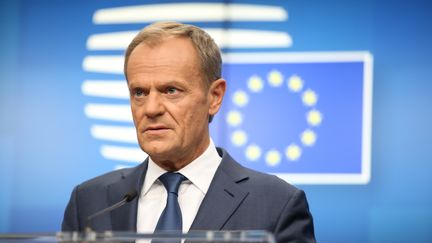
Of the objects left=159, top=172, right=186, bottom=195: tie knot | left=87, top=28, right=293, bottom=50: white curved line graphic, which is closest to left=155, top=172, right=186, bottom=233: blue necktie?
left=159, top=172, right=186, bottom=195: tie knot

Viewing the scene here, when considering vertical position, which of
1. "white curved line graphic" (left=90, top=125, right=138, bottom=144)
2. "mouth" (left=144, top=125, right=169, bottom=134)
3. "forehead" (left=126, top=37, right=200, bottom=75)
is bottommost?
"white curved line graphic" (left=90, top=125, right=138, bottom=144)

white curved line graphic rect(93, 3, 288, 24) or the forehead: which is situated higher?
white curved line graphic rect(93, 3, 288, 24)

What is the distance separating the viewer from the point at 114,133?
12.9ft

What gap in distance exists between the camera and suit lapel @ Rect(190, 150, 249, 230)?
2084mm

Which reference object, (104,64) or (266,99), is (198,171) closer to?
(266,99)

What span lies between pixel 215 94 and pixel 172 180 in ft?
0.98

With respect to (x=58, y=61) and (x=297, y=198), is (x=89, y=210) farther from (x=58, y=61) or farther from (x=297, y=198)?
(x=58, y=61)

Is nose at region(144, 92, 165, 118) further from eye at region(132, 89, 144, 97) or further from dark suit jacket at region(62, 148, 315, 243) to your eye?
dark suit jacket at region(62, 148, 315, 243)

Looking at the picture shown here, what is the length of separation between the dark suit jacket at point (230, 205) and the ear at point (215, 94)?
0.14 metres

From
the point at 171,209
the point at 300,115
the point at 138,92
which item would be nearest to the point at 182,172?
the point at 171,209

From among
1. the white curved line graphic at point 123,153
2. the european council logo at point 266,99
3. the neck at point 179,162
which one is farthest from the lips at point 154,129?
the white curved line graphic at point 123,153

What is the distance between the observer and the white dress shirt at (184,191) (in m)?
2.12

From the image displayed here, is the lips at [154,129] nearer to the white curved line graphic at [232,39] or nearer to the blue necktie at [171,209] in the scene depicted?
the blue necktie at [171,209]

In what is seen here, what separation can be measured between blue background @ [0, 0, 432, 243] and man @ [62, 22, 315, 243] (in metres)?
1.60
